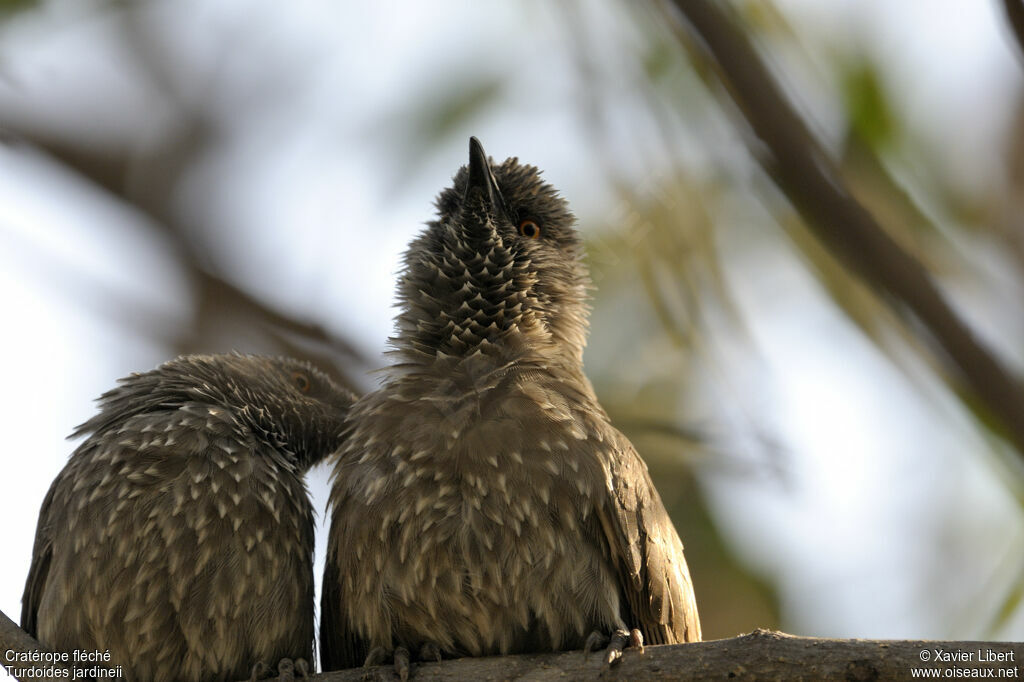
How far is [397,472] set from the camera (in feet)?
12.9

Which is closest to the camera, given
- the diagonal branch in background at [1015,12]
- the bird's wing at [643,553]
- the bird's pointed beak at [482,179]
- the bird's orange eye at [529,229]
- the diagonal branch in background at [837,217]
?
the diagonal branch in background at [837,217]

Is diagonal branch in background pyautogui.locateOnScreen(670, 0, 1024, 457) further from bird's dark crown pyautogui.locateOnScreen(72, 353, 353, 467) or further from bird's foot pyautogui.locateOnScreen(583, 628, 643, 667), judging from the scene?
bird's dark crown pyautogui.locateOnScreen(72, 353, 353, 467)

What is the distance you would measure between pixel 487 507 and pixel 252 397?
1381 millimetres

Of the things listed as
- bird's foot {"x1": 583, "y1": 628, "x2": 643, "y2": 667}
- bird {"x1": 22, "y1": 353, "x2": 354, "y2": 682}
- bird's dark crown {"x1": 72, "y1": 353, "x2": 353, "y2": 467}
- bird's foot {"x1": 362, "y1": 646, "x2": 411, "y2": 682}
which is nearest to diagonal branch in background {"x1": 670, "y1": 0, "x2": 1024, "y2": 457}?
bird's foot {"x1": 583, "y1": 628, "x2": 643, "y2": 667}

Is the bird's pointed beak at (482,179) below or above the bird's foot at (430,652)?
above

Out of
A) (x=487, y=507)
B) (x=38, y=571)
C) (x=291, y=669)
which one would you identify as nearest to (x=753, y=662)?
(x=487, y=507)

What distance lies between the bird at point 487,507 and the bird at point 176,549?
25 centimetres

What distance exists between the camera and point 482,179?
4.71 metres

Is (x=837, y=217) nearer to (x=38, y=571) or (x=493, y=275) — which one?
(x=493, y=275)

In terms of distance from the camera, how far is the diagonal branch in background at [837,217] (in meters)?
1.83

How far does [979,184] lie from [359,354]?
3.09 metres

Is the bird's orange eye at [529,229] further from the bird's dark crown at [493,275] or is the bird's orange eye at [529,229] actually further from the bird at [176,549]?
the bird at [176,549]

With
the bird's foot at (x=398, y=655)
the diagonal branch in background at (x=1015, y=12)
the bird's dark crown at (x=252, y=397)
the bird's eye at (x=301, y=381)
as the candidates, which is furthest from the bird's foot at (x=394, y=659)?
the diagonal branch in background at (x=1015, y=12)

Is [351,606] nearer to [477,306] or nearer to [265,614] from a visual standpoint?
[265,614]
